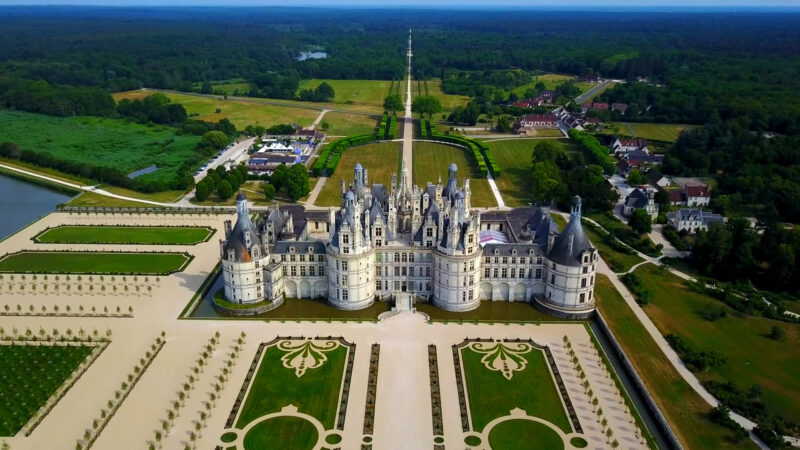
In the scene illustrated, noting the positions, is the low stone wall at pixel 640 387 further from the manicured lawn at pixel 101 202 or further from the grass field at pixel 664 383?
the manicured lawn at pixel 101 202

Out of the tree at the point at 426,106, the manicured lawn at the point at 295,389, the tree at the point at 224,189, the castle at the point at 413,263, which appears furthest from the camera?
the tree at the point at 426,106

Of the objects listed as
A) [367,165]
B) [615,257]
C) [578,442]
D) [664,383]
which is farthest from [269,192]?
[578,442]

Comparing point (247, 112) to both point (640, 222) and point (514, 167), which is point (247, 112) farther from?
point (640, 222)

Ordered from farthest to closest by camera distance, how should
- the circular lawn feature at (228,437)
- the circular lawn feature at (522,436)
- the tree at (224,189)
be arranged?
the tree at (224,189)
the circular lawn feature at (522,436)
the circular lawn feature at (228,437)

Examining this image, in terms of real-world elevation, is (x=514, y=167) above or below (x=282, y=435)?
above

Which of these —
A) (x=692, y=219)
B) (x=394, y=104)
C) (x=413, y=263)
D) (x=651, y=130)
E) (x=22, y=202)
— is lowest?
(x=22, y=202)

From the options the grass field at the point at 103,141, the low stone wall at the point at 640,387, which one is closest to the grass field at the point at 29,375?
the low stone wall at the point at 640,387

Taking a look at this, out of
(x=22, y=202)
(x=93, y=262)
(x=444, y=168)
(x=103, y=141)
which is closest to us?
(x=93, y=262)
